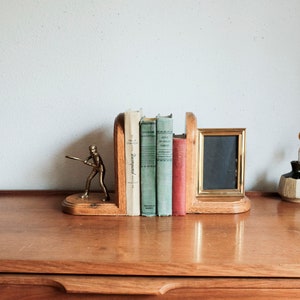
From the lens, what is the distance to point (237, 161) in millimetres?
990

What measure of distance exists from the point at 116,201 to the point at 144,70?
0.39m

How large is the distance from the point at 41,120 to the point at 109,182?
0.27m

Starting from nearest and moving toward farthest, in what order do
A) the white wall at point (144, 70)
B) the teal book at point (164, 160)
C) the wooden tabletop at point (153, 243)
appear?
→ 1. the wooden tabletop at point (153, 243)
2. the teal book at point (164, 160)
3. the white wall at point (144, 70)

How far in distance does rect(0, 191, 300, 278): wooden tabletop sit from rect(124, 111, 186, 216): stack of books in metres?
0.04

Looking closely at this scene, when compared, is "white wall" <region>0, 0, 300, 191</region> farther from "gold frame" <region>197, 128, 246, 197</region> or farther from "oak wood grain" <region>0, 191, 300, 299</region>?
"oak wood grain" <region>0, 191, 300, 299</region>

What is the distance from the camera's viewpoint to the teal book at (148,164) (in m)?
0.90

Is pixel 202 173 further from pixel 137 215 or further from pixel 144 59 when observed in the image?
pixel 144 59

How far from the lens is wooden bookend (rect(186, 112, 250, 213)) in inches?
35.8

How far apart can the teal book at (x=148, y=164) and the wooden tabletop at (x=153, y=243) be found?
4 cm

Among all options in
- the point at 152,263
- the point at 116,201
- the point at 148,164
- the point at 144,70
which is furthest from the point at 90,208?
the point at 144,70

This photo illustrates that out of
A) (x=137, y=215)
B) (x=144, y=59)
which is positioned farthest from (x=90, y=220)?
(x=144, y=59)

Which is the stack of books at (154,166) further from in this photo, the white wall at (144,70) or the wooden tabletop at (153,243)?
the white wall at (144,70)

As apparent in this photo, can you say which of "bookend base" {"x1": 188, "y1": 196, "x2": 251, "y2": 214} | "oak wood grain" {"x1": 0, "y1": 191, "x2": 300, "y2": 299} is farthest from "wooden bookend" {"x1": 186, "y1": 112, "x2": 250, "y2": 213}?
"oak wood grain" {"x1": 0, "y1": 191, "x2": 300, "y2": 299}

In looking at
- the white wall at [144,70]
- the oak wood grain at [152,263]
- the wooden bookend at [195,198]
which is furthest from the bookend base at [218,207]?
the white wall at [144,70]
